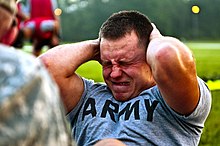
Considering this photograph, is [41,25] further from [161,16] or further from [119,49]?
[161,16]

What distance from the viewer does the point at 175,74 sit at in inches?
89.6

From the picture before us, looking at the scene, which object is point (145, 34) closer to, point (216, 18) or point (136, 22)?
point (136, 22)

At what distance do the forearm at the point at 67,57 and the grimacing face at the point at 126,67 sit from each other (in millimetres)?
176

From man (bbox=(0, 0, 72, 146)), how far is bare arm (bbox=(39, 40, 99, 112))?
4.75ft

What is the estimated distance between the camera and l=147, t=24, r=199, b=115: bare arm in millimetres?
2271

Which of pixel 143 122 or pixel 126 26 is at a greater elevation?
pixel 126 26

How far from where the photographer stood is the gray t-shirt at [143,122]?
2416mm

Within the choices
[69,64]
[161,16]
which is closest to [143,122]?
[69,64]

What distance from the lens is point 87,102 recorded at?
2615 millimetres

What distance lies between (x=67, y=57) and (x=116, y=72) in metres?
0.26

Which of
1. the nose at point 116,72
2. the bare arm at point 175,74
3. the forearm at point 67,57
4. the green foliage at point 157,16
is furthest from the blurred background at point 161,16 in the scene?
the bare arm at point 175,74

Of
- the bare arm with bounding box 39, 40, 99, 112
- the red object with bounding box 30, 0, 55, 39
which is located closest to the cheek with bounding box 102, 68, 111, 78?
the bare arm with bounding box 39, 40, 99, 112

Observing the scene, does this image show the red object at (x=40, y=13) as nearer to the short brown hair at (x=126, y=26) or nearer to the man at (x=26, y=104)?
the short brown hair at (x=126, y=26)

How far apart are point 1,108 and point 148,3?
1394 inches
